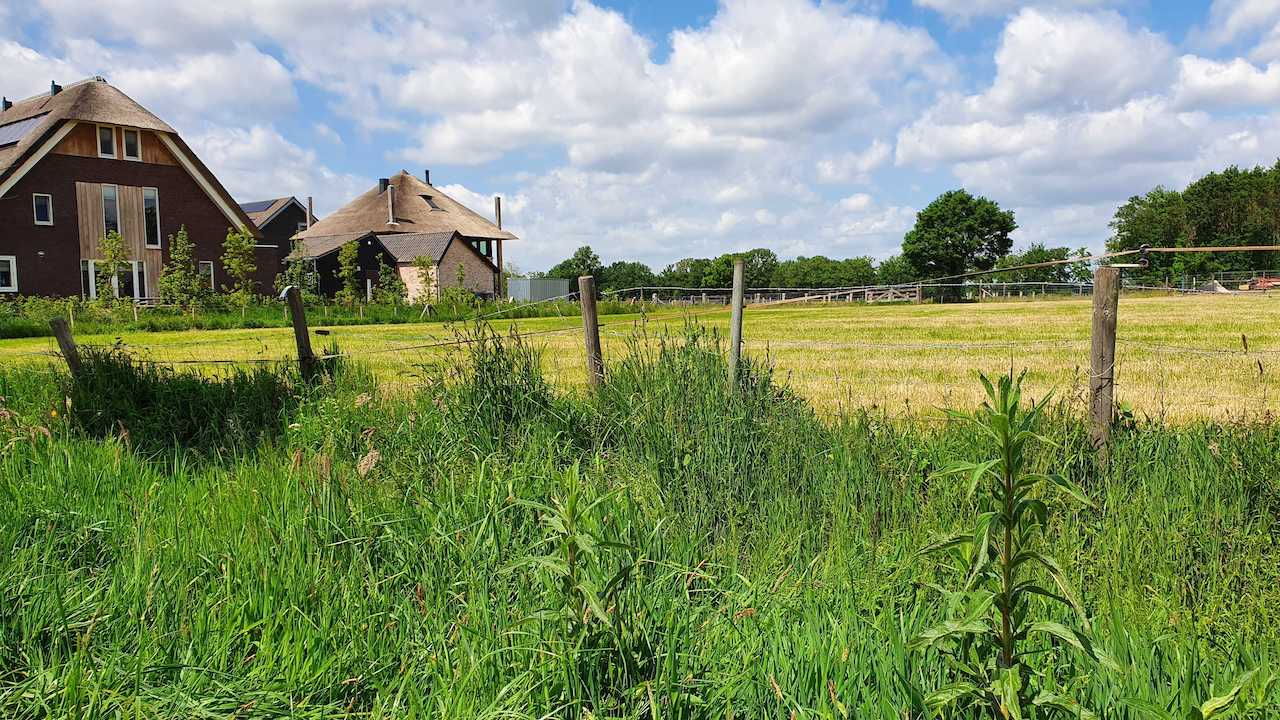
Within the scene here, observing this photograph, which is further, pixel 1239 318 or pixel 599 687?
pixel 1239 318

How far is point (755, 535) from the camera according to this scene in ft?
12.4

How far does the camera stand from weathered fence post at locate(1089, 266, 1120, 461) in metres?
5.13

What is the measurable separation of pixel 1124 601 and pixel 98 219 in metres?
44.4

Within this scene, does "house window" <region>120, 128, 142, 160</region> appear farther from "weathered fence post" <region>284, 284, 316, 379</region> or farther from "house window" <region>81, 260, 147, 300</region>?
"weathered fence post" <region>284, 284, 316, 379</region>

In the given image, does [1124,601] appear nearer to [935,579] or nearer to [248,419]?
[935,579]

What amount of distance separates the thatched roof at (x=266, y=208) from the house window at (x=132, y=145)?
32536 millimetres

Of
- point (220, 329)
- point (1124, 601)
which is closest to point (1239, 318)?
Result: point (1124, 601)

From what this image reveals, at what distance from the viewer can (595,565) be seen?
2.88 metres

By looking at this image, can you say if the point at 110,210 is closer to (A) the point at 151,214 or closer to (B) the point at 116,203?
(B) the point at 116,203

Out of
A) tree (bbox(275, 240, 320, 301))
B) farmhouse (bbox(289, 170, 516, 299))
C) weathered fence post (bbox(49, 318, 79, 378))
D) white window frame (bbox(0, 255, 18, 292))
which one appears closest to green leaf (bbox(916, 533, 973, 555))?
weathered fence post (bbox(49, 318, 79, 378))

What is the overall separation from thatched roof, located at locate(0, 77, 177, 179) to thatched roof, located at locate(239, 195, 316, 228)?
30757mm

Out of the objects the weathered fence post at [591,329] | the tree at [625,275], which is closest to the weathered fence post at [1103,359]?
the weathered fence post at [591,329]

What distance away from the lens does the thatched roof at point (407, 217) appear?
241ft

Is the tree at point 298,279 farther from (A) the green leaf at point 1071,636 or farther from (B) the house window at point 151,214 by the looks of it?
(A) the green leaf at point 1071,636
